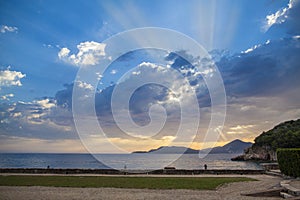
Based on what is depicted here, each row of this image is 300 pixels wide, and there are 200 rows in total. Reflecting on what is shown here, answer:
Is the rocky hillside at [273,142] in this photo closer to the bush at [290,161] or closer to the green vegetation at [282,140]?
the green vegetation at [282,140]

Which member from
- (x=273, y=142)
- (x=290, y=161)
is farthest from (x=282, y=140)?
(x=290, y=161)

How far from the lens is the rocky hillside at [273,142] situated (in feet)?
309

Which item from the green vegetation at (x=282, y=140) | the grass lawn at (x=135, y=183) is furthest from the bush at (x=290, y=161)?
the green vegetation at (x=282, y=140)

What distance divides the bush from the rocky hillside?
75.4m

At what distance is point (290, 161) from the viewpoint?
22.9 metres

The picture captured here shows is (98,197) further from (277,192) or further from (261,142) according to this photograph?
(261,142)

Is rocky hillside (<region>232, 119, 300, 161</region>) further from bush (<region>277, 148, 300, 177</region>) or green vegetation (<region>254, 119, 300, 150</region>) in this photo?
bush (<region>277, 148, 300, 177</region>)

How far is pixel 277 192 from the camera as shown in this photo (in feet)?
50.1

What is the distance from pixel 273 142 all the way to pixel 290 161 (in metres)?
89.4

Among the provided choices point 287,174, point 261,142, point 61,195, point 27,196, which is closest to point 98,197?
point 61,195

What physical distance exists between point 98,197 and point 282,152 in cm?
1694

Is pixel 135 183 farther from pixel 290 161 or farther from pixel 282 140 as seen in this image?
pixel 282 140

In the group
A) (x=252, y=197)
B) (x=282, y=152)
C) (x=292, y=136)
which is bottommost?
(x=252, y=197)

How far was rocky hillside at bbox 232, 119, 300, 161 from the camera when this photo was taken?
3708 inches
